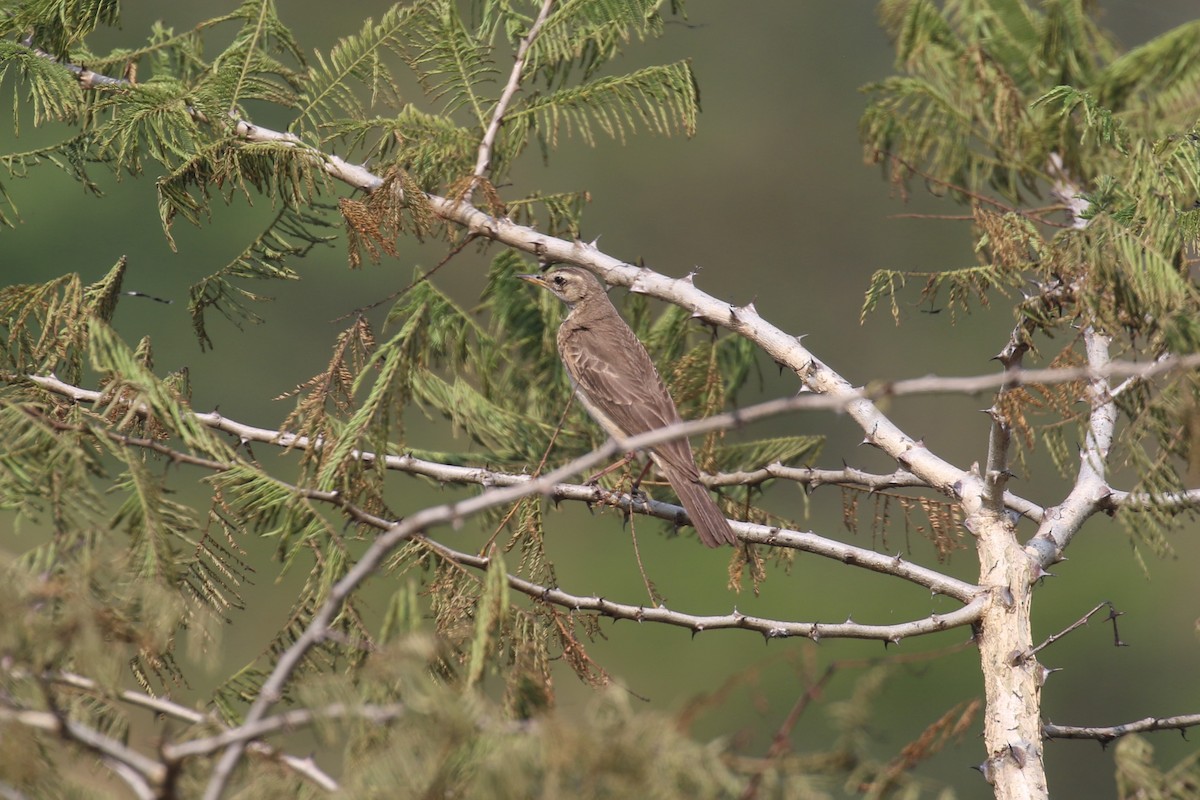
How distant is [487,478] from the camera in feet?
13.1

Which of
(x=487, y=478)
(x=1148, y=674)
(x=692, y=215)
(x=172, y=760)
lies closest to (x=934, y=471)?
(x=487, y=478)

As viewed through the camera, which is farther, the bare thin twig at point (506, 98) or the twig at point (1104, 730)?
the bare thin twig at point (506, 98)

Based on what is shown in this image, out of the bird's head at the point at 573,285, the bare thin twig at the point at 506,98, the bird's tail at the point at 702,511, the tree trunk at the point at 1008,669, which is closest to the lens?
the tree trunk at the point at 1008,669

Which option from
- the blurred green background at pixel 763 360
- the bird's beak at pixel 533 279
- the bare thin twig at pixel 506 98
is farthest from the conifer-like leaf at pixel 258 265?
the blurred green background at pixel 763 360

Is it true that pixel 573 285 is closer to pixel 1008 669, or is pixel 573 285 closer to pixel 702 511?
pixel 702 511

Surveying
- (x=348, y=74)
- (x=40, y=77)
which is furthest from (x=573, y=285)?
(x=40, y=77)

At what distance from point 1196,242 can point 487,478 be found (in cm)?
217

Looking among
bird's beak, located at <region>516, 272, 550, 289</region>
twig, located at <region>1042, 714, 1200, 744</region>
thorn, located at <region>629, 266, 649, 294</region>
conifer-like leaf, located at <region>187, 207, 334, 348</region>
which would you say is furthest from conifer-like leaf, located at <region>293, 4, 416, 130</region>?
twig, located at <region>1042, 714, 1200, 744</region>

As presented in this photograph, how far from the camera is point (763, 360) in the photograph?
2000 centimetres

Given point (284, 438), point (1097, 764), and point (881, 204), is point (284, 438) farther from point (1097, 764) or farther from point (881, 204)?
point (881, 204)

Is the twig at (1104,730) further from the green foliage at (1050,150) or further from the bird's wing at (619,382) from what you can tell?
the bird's wing at (619,382)

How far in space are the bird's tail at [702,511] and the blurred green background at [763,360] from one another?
12064 millimetres

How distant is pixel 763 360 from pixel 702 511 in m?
15.7

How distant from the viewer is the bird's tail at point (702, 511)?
424cm
